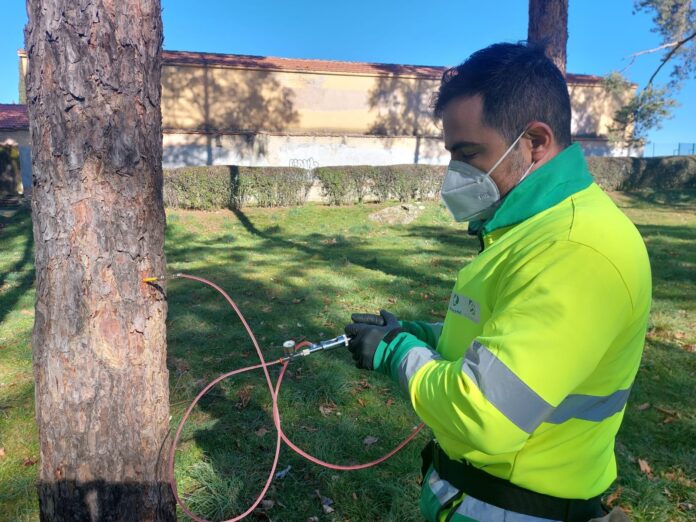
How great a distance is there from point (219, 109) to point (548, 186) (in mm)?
24284

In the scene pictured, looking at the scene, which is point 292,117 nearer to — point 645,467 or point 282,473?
point 282,473

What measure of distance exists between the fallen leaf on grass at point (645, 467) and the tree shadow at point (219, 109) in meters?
21.8

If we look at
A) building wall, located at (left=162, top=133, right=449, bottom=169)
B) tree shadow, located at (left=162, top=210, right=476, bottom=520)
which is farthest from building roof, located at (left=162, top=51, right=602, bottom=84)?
tree shadow, located at (left=162, top=210, right=476, bottom=520)

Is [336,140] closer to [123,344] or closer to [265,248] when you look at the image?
[265,248]

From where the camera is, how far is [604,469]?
53.2 inches

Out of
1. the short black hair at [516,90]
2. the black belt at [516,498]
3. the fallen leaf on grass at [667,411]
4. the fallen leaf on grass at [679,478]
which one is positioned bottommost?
Answer: the fallen leaf on grass at [679,478]

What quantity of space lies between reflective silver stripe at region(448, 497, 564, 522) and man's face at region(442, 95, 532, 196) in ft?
2.72

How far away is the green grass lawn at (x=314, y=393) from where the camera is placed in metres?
2.81

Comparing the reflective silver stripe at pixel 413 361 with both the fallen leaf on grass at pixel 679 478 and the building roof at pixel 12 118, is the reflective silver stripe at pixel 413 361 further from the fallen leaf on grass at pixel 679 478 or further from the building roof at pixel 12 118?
the building roof at pixel 12 118

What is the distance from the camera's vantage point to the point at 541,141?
1320 mm

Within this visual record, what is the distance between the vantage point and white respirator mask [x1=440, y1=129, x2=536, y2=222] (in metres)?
1.49

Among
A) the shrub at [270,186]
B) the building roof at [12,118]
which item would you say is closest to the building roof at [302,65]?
the building roof at [12,118]

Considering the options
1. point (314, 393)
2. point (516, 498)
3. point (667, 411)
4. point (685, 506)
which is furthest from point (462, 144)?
point (667, 411)

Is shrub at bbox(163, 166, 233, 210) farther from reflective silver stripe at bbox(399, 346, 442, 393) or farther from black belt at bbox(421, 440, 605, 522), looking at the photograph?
black belt at bbox(421, 440, 605, 522)
